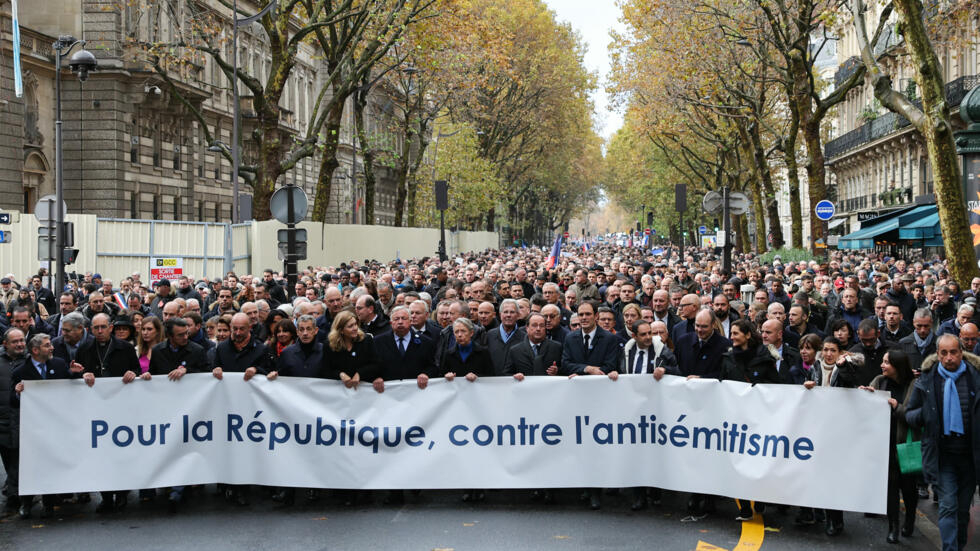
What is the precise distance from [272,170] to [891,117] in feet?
109

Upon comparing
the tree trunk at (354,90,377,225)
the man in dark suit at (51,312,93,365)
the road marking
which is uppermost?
the tree trunk at (354,90,377,225)

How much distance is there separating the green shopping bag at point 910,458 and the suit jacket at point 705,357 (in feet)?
5.49

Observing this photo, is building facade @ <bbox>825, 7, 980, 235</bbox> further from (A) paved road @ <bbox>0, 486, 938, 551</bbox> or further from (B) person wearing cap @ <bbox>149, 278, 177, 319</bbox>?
(A) paved road @ <bbox>0, 486, 938, 551</bbox>

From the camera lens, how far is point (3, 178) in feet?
115

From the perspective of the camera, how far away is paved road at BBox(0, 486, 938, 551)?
8094mm

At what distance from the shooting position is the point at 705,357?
972 centimetres

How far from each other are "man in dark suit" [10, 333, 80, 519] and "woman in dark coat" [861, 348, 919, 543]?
6066 mm

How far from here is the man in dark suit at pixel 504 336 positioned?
1052 cm

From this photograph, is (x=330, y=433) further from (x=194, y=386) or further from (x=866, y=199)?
(x=866, y=199)

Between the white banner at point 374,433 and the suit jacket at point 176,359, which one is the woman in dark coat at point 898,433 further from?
the suit jacket at point 176,359

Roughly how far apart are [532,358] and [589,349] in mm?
472

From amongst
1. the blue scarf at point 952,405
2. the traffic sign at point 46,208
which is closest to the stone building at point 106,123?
the traffic sign at point 46,208

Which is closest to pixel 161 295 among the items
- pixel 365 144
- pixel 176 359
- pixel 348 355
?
pixel 176 359

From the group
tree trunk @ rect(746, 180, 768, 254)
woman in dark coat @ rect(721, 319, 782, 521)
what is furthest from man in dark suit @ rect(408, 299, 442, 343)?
tree trunk @ rect(746, 180, 768, 254)
